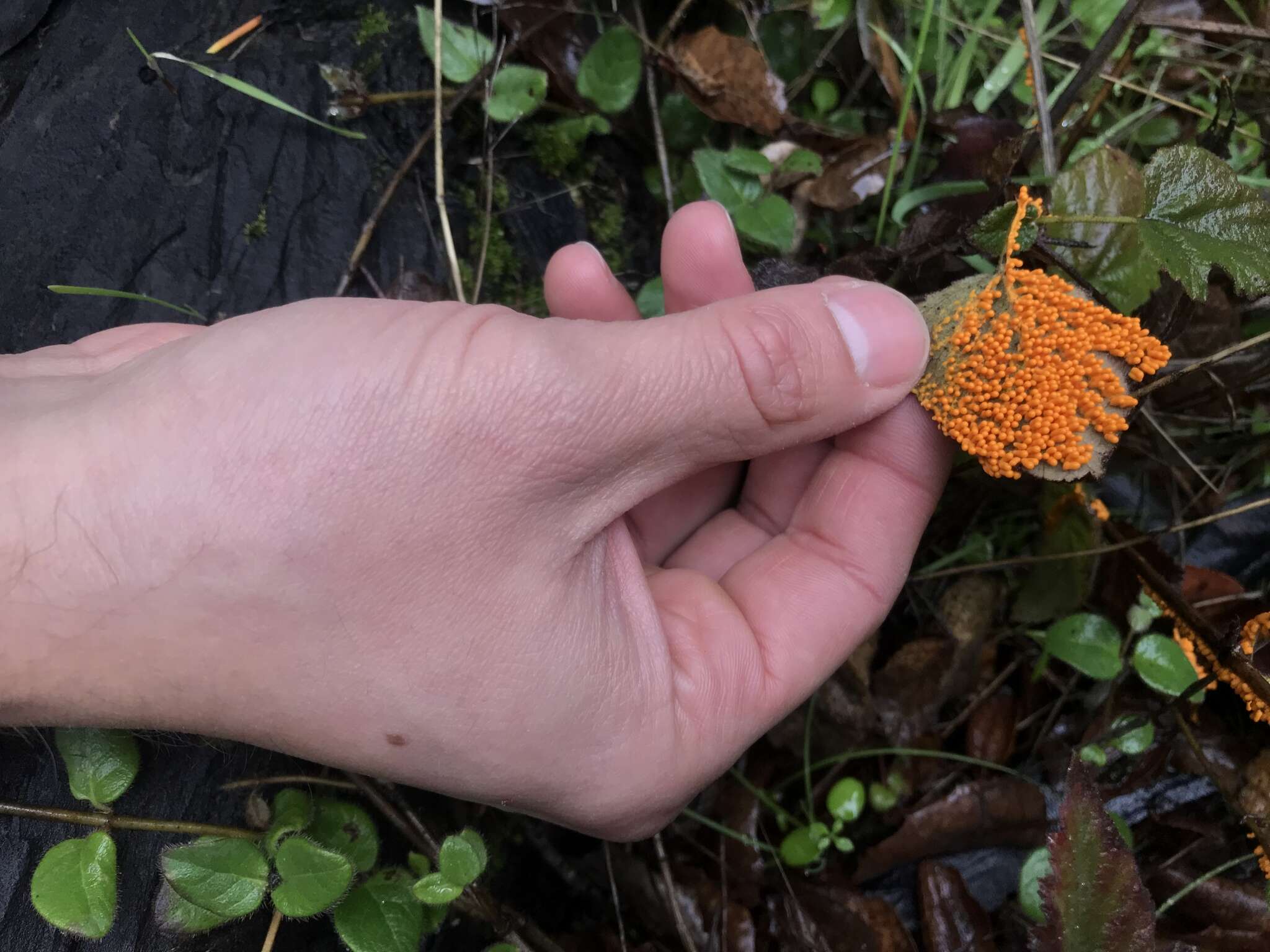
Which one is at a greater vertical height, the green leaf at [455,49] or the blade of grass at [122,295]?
the green leaf at [455,49]

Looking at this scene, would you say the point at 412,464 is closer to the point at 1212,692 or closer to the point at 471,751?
the point at 471,751

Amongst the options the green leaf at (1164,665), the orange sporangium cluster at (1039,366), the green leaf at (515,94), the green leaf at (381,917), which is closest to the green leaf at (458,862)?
the green leaf at (381,917)

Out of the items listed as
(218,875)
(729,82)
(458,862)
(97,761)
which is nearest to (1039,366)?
(729,82)

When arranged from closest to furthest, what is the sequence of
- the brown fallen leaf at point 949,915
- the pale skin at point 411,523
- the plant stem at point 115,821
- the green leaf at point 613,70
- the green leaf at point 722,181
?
the pale skin at point 411,523, the plant stem at point 115,821, the brown fallen leaf at point 949,915, the green leaf at point 722,181, the green leaf at point 613,70

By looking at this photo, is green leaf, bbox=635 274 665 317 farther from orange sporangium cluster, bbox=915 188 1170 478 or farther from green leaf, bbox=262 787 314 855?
green leaf, bbox=262 787 314 855

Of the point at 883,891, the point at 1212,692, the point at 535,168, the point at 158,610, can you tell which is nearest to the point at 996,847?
the point at 883,891

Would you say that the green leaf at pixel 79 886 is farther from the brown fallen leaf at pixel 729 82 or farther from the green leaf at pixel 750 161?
the brown fallen leaf at pixel 729 82
